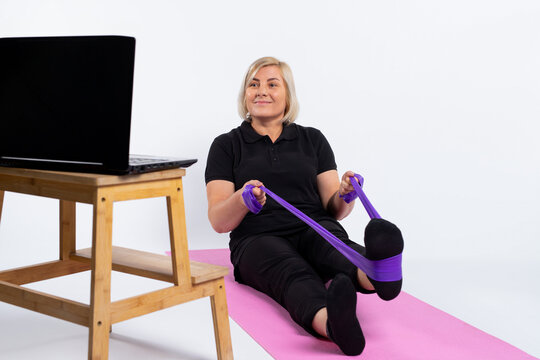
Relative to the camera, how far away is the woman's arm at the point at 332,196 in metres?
2.64

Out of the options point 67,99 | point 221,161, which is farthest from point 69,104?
point 221,161

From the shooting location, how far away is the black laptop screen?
1.51m

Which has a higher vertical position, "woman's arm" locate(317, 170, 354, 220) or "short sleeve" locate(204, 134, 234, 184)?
"short sleeve" locate(204, 134, 234, 184)

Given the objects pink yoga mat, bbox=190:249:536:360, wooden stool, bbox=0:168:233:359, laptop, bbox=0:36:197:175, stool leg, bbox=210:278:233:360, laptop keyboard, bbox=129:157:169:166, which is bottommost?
pink yoga mat, bbox=190:249:536:360

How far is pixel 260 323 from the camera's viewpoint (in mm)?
2209

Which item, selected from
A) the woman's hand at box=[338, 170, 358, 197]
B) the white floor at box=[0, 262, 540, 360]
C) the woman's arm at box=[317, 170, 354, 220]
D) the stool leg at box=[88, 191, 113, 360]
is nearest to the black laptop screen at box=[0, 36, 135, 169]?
the stool leg at box=[88, 191, 113, 360]

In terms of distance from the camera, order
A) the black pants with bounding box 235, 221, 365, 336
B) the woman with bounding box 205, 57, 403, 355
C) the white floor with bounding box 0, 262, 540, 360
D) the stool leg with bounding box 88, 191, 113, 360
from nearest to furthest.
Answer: the stool leg with bounding box 88, 191, 113, 360
the white floor with bounding box 0, 262, 540, 360
the black pants with bounding box 235, 221, 365, 336
the woman with bounding box 205, 57, 403, 355

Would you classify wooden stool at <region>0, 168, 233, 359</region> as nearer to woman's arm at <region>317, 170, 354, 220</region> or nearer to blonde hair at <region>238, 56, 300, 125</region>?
woman's arm at <region>317, 170, 354, 220</region>

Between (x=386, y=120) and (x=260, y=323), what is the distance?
6.55ft

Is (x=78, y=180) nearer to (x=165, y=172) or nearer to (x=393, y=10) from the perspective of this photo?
(x=165, y=172)

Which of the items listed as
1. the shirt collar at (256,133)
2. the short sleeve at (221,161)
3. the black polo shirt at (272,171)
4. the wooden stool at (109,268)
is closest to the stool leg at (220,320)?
the wooden stool at (109,268)

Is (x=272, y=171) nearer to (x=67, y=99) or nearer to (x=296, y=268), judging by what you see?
(x=296, y=268)

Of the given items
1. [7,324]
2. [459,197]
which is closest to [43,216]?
[7,324]

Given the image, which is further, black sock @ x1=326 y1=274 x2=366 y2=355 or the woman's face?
the woman's face
